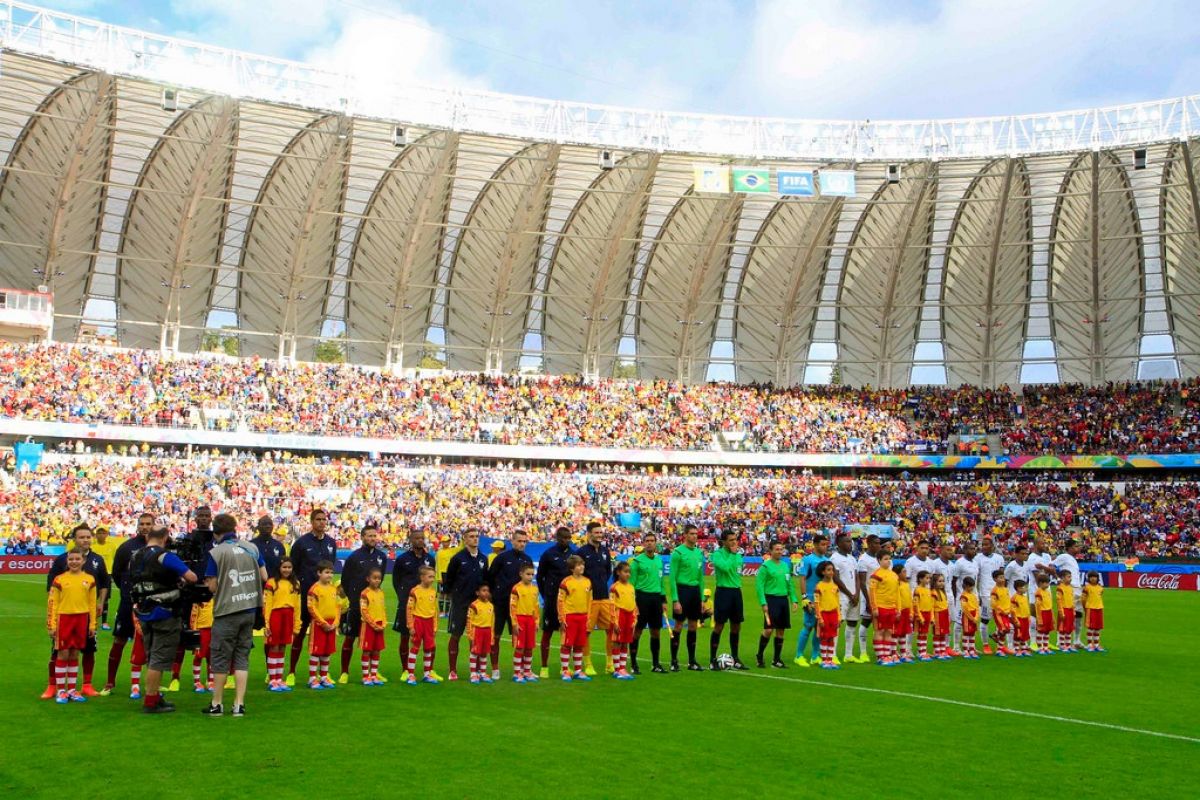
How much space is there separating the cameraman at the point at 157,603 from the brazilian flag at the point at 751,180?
35.4m

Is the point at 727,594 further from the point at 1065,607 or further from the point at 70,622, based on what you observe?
the point at 70,622

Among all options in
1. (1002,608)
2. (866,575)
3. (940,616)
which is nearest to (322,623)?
(866,575)

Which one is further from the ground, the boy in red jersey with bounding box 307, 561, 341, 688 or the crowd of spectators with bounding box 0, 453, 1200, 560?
the crowd of spectators with bounding box 0, 453, 1200, 560

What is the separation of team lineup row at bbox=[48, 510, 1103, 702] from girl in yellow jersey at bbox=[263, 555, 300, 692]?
2 centimetres

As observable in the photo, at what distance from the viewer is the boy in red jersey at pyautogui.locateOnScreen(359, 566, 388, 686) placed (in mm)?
14367

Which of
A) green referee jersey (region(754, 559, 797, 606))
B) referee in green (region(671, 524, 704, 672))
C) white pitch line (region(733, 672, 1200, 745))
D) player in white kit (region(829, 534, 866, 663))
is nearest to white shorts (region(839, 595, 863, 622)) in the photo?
player in white kit (region(829, 534, 866, 663))

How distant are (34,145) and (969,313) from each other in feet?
147

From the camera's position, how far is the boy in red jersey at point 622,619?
50.5ft

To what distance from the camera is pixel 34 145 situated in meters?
44.4

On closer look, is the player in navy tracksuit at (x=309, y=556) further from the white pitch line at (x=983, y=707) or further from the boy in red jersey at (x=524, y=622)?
the white pitch line at (x=983, y=707)

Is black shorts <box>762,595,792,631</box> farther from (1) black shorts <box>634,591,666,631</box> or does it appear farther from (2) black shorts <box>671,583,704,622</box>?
(1) black shorts <box>634,591,666,631</box>

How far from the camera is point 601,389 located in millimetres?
60219

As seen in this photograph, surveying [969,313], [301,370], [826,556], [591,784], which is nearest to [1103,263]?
[969,313]

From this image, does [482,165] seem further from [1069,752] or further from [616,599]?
[1069,752]
